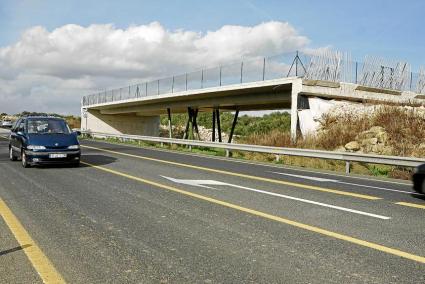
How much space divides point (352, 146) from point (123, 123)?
50.2 metres

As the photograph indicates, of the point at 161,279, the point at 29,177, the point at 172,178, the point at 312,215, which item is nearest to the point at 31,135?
the point at 29,177

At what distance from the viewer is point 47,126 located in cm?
1471

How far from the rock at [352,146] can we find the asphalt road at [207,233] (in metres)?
8.77

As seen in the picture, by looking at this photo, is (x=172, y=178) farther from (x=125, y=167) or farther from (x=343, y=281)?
(x=343, y=281)

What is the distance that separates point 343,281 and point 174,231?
2.48 m

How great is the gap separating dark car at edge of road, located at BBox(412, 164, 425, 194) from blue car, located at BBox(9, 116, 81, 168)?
990cm

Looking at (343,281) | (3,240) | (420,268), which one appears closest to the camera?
(343,281)

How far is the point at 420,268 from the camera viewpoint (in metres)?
4.28

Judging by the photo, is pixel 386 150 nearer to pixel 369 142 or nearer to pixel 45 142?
pixel 369 142

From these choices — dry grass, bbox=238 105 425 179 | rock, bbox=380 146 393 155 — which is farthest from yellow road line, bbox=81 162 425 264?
rock, bbox=380 146 393 155

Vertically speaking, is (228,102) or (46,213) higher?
(228,102)

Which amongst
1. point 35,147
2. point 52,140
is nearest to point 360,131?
point 52,140

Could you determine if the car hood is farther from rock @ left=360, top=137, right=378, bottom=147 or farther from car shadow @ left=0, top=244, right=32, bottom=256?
rock @ left=360, top=137, right=378, bottom=147

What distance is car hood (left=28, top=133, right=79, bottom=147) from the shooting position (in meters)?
13.5
